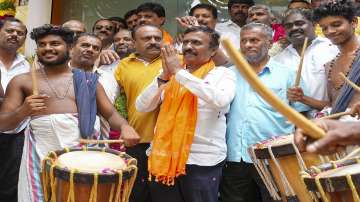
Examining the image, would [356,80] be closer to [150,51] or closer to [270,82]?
[270,82]

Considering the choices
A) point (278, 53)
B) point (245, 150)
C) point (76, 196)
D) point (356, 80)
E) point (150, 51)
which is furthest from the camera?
point (278, 53)

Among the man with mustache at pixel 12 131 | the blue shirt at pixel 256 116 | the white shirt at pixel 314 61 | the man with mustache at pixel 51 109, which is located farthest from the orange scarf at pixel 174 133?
the man with mustache at pixel 12 131

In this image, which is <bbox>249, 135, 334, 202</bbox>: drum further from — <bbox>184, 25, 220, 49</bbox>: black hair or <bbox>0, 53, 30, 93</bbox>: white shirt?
<bbox>0, 53, 30, 93</bbox>: white shirt

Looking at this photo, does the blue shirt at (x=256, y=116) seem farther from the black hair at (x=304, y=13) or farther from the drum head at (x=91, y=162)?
the drum head at (x=91, y=162)

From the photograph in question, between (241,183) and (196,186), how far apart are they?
1.56ft

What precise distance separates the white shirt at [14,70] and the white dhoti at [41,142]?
51.6 inches

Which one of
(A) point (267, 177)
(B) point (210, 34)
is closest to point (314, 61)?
(B) point (210, 34)

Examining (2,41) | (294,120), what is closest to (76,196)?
(294,120)

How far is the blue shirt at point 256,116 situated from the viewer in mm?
4211

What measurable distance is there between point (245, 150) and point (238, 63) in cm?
280

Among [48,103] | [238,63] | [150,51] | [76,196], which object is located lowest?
[76,196]

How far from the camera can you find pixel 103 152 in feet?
11.7

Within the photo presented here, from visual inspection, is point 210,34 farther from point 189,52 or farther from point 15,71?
point 15,71

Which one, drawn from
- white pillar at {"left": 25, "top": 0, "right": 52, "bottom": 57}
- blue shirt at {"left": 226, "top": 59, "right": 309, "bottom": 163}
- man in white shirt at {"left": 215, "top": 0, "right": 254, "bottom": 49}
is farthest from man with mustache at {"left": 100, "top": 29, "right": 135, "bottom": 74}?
white pillar at {"left": 25, "top": 0, "right": 52, "bottom": 57}
